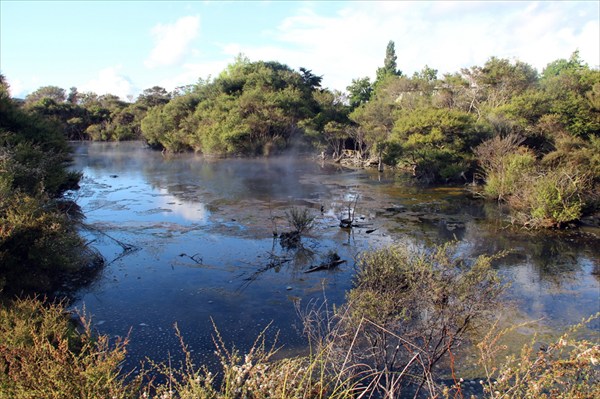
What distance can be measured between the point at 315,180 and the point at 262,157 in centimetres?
1310

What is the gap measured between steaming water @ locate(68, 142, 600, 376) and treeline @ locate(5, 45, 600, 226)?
1876 millimetres

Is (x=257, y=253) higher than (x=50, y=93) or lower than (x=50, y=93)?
lower

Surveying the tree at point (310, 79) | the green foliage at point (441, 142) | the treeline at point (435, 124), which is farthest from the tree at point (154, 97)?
the green foliage at point (441, 142)

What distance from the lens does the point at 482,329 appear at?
20.9ft

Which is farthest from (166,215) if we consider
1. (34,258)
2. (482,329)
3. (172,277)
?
(482,329)

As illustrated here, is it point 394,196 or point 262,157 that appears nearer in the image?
point 394,196

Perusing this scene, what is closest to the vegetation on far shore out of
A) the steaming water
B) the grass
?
the grass

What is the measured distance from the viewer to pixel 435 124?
75.2ft

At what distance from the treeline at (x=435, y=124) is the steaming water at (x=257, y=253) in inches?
73.9

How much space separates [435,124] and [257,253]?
15277mm

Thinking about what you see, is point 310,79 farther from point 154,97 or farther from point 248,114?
point 154,97

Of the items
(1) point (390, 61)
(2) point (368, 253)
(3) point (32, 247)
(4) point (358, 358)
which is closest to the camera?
(4) point (358, 358)

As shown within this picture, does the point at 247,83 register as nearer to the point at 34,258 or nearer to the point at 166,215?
the point at 166,215

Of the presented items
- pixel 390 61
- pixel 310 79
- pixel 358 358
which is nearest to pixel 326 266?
pixel 358 358
